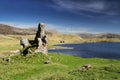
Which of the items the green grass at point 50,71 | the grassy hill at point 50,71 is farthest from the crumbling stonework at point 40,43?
the green grass at point 50,71

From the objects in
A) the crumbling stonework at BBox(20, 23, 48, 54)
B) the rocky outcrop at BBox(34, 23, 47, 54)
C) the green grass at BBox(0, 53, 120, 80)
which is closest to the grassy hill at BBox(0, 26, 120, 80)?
the green grass at BBox(0, 53, 120, 80)

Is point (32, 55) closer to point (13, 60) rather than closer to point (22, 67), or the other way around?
point (13, 60)

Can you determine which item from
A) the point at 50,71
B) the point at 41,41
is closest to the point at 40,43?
the point at 41,41

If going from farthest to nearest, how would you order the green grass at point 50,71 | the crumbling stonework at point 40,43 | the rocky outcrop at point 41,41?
1. the rocky outcrop at point 41,41
2. the crumbling stonework at point 40,43
3. the green grass at point 50,71

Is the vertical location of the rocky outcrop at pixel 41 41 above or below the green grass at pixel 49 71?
above

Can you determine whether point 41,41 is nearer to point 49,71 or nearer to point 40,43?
point 40,43

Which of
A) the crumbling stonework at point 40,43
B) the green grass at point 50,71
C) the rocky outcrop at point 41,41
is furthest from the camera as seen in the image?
the rocky outcrop at point 41,41

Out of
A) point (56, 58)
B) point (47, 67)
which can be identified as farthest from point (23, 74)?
point (56, 58)

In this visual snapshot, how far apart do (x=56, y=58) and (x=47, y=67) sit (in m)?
17.2

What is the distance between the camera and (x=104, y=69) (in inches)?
1329

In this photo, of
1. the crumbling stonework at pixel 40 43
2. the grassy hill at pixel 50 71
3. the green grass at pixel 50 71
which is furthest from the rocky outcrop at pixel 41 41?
the green grass at pixel 50 71

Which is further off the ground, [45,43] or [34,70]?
[45,43]

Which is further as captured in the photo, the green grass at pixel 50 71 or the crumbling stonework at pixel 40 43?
the crumbling stonework at pixel 40 43

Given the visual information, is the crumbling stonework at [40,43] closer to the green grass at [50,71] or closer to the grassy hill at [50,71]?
the grassy hill at [50,71]
